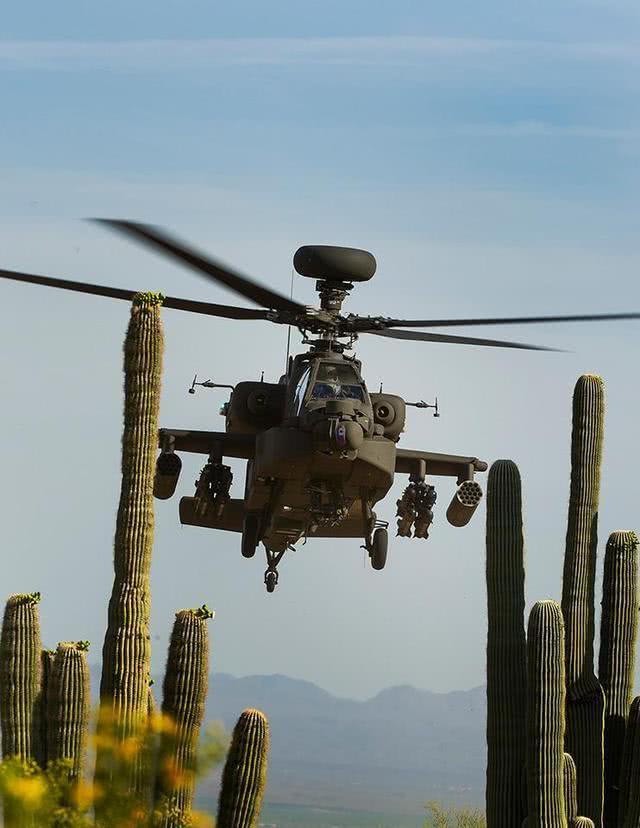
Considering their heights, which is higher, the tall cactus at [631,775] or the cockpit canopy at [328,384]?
the cockpit canopy at [328,384]

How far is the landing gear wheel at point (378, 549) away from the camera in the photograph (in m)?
23.3

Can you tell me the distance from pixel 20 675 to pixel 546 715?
480 cm

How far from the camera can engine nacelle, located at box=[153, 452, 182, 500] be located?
23009 millimetres

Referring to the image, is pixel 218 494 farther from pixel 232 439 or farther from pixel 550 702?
pixel 550 702

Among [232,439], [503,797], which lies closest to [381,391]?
[232,439]

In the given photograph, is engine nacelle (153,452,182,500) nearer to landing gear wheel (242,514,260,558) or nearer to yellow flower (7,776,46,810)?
landing gear wheel (242,514,260,558)

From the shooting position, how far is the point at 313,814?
381 feet

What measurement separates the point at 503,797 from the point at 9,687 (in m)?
5.20

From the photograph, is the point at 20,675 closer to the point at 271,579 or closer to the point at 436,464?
the point at 271,579

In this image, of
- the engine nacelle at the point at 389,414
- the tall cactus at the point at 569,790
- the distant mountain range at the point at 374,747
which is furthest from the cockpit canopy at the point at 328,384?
the distant mountain range at the point at 374,747

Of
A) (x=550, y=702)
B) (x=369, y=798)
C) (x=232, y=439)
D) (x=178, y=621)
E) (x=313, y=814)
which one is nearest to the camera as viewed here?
(x=178, y=621)

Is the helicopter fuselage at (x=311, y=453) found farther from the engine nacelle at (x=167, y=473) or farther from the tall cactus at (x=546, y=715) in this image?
the tall cactus at (x=546, y=715)

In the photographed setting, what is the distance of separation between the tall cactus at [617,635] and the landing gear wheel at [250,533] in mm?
5584

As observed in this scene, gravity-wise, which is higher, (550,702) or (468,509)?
(468,509)
